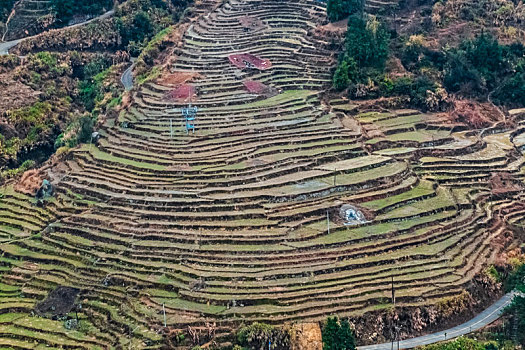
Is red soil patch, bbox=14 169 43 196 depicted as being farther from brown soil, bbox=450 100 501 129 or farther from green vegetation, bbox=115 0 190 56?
brown soil, bbox=450 100 501 129

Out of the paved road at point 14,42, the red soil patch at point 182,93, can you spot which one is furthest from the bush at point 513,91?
the paved road at point 14,42

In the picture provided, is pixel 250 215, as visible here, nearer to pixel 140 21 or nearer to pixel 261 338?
pixel 261 338

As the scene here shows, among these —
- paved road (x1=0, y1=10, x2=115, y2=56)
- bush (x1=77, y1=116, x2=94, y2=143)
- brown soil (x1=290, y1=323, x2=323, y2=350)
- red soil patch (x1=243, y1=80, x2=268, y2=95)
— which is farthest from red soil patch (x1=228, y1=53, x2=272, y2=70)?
brown soil (x1=290, y1=323, x2=323, y2=350)

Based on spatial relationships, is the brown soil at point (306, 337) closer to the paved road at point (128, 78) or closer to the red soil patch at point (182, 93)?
the red soil patch at point (182, 93)

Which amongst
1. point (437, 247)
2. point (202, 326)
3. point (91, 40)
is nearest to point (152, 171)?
point (202, 326)

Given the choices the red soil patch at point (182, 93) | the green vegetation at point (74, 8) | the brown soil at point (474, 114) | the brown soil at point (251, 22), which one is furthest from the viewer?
the green vegetation at point (74, 8)

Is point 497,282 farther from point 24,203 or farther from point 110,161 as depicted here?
point 24,203
